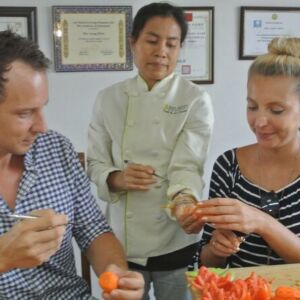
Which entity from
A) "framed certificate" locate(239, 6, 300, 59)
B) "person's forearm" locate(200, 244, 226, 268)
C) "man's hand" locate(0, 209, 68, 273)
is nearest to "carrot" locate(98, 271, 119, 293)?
"man's hand" locate(0, 209, 68, 273)

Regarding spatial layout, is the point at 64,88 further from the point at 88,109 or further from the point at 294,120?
the point at 294,120

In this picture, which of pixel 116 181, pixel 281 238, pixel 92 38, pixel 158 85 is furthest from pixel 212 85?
pixel 281 238

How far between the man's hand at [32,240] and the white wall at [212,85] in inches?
59.5

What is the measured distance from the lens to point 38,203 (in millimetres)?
1317

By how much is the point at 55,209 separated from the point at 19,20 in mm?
1351

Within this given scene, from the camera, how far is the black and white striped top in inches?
56.6

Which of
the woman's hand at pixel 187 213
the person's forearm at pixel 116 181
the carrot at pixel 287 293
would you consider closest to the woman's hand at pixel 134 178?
the person's forearm at pixel 116 181

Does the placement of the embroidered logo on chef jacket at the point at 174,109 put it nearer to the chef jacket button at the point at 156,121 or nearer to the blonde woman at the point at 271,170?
the chef jacket button at the point at 156,121

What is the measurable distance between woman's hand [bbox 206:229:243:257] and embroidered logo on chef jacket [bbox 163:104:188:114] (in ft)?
1.63

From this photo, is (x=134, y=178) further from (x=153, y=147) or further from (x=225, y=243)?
(x=225, y=243)

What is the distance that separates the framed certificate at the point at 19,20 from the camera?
7.75 ft

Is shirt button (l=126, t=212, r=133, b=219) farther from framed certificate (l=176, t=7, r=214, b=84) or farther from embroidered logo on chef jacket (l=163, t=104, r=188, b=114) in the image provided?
framed certificate (l=176, t=7, r=214, b=84)

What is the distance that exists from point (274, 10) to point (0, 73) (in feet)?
6.38

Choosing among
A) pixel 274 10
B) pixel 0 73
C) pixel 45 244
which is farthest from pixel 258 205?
pixel 274 10
